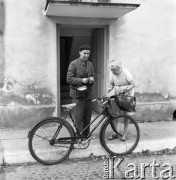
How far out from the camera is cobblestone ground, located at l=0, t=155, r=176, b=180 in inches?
164

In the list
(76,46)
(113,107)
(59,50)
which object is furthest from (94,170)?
(76,46)

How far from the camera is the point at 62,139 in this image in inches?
178

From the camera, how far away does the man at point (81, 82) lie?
466 cm

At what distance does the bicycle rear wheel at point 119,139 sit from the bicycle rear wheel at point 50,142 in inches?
25.3

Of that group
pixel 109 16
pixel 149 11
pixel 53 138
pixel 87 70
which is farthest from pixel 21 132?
pixel 149 11

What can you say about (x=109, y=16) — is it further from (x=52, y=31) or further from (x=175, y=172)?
(x=175, y=172)

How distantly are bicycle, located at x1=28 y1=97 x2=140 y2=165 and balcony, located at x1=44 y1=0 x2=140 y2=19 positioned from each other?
6.53 feet

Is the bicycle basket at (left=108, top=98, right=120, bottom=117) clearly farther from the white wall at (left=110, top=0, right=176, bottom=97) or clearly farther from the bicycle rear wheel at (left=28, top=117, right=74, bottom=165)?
the white wall at (left=110, top=0, right=176, bottom=97)

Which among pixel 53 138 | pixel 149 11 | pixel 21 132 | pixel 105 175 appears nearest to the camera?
pixel 105 175

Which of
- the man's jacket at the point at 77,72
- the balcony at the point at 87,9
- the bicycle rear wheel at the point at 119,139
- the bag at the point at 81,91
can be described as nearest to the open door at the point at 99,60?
the balcony at the point at 87,9

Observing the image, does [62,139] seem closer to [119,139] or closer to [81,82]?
[81,82]

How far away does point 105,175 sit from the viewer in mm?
4207

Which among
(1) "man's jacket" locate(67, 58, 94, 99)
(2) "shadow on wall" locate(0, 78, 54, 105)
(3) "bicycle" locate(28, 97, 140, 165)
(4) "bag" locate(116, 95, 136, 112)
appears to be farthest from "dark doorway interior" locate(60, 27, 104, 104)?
(3) "bicycle" locate(28, 97, 140, 165)

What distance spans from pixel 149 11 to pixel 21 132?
4092mm
